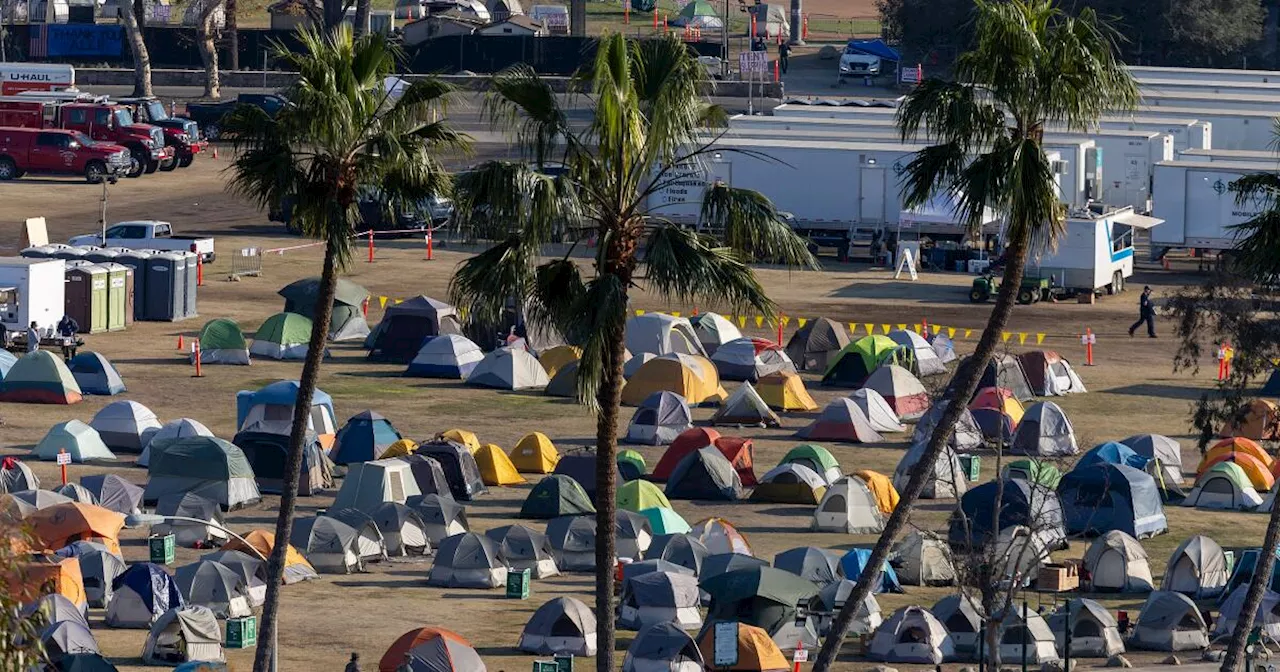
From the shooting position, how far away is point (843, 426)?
4388 cm

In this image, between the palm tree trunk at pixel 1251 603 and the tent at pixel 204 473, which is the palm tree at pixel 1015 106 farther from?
the tent at pixel 204 473

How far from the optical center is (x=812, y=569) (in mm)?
32406

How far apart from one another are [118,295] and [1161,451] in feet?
82.0

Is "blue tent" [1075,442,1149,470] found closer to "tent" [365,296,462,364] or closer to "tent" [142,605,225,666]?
"tent" [142,605,225,666]

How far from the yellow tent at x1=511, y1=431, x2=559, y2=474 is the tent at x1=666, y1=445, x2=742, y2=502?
2.67 metres

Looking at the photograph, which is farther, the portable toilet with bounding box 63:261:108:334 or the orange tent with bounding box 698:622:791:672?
the portable toilet with bounding box 63:261:108:334

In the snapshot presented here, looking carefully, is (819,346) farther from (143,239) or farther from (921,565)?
(143,239)

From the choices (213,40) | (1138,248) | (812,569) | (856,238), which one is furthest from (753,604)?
(213,40)

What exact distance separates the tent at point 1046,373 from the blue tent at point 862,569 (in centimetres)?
1543

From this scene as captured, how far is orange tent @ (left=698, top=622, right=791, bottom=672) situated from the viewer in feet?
95.1

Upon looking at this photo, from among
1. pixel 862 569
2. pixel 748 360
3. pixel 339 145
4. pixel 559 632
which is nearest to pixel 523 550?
pixel 559 632

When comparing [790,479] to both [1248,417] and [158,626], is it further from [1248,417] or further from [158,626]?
[158,626]

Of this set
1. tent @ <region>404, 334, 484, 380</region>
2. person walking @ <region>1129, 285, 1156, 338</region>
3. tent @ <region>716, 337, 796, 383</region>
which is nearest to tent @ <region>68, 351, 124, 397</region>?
tent @ <region>404, 334, 484, 380</region>

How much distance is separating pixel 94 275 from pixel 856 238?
80.5 feet
